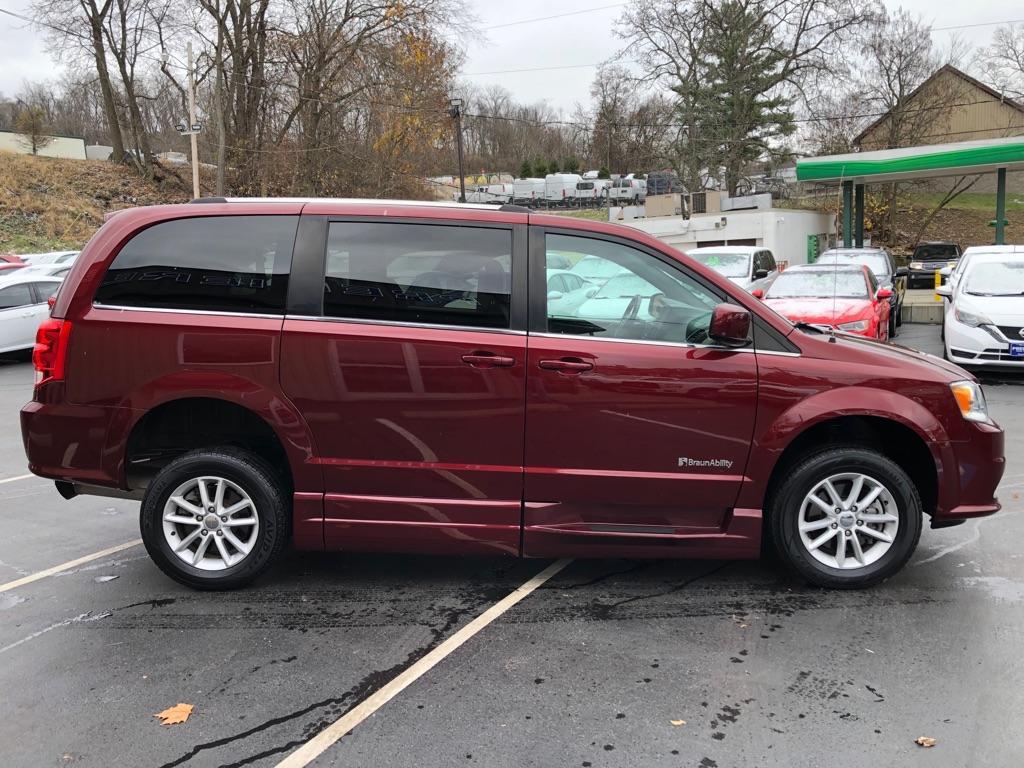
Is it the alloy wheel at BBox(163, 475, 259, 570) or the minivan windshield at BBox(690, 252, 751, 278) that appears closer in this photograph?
the alloy wheel at BBox(163, 475, 259, 570)

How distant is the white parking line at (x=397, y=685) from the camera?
2885 millimetres

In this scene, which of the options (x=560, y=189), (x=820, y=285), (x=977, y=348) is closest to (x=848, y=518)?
(x=977, y=348)

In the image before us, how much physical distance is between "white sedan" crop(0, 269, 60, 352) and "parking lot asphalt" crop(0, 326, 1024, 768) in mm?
11450

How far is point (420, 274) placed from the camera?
4.08 meters

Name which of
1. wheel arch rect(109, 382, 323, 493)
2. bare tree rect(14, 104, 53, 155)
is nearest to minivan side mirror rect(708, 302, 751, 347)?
wheel arch rect(109, 382, 323, 493)

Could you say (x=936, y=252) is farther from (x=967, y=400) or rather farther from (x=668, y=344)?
(x=668, y=344)

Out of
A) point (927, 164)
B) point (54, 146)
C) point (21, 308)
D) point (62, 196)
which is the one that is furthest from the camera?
point (54, 146)

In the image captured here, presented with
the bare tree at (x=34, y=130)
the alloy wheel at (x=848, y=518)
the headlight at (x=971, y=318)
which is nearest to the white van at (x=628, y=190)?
the bare tree at (x=34, y=130)

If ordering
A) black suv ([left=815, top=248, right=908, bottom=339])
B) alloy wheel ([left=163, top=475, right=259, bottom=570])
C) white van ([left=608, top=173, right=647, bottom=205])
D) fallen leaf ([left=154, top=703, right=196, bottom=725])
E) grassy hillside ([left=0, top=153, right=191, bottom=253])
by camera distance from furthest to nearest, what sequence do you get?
white van ([left=608, top=173, right=647, bottom=205])
grassy hillside ([left=0, top=153, right=191, bottom=253])
black suv ([left=815, top=248, right=908, bottom=339])
alloy wheel ([left=163, top=475, right=259, bottom=570])
fallen leaf ([left=154, top=703, right=196, bottom=725])

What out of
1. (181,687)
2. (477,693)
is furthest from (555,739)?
(181,687)

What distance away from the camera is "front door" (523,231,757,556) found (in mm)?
3910

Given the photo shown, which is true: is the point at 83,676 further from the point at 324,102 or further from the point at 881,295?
the point at 324,102

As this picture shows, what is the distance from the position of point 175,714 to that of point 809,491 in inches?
120

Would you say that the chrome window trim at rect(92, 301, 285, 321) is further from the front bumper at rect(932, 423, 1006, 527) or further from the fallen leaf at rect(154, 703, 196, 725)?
the front bumper at rect(932, 423, 1006, 527)
